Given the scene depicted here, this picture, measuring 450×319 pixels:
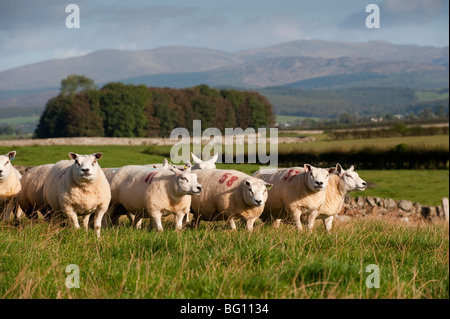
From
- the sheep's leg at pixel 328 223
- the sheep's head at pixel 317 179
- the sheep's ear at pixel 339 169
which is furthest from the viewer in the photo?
the sheep's ear at pixel 339 169

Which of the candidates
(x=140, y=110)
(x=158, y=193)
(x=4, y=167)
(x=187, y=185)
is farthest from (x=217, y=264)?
(x=140, y=110)

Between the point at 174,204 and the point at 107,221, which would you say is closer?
the point at 174,204

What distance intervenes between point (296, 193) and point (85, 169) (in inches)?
179

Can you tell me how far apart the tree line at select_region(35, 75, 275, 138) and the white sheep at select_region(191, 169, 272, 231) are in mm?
72502

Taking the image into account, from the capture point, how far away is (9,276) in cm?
778

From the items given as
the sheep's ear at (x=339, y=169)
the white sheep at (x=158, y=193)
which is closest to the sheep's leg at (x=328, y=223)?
the sheep's ear at (x=339, y=169)

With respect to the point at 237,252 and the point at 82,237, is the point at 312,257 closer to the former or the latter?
the point at 237,252

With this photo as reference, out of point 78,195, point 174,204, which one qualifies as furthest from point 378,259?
point 78,195

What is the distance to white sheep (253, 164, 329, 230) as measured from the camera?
12.6 metres

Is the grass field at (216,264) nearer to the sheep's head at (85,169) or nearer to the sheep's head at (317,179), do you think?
the sheep's head at (85,169)

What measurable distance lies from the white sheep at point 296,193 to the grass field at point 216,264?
2.01 meters

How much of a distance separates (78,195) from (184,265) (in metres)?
4.53

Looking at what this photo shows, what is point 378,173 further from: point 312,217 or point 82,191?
point 82,191

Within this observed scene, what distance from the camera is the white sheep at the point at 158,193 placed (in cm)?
1200
